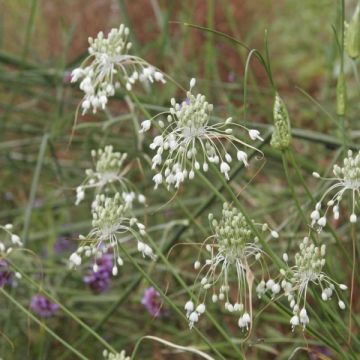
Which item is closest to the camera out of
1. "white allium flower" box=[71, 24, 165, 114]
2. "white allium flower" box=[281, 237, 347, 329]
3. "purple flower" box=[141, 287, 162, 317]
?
"white allium flower" box=[281, 237, 347, 329]

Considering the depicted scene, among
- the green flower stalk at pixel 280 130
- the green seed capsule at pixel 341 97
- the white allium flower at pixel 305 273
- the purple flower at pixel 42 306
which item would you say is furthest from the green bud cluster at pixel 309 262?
the purple flower at pixel 42 306

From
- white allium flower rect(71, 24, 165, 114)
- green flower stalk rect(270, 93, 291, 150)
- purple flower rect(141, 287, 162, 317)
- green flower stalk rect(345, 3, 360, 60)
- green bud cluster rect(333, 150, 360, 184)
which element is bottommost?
purple flower rect(141, 287, 162, 317)

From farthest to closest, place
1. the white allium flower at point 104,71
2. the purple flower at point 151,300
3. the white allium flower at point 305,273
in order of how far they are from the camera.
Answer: the purple flower at point 151,300
the white allium flower at point 104,71
the white allium flower at point 305,273

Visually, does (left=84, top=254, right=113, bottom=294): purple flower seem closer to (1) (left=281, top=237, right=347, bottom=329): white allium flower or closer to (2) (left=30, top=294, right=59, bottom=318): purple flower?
(2) (left=30, top=294, right=59, bottom=318): purple flower

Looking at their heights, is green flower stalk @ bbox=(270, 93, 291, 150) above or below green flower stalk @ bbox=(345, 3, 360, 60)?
below

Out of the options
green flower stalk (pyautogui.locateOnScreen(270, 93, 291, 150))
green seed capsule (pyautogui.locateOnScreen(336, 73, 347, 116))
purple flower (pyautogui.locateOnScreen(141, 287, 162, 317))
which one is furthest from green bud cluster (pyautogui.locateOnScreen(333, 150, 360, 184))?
purple flower (pyautogui.locateOnScreen(141, 287, 162, 317))

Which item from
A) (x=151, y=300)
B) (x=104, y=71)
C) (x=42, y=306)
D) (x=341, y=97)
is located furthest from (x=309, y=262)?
(x=42, y=306)

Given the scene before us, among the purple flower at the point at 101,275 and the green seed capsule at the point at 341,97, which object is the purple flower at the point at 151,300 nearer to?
the purple flower at the point at 101,275

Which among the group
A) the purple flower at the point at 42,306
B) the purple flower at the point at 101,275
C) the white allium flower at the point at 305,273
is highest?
the white allium flower at the point at 305,273

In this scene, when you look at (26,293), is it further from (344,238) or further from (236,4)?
(236,4)
